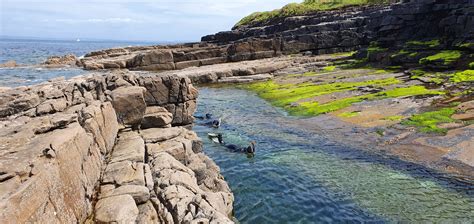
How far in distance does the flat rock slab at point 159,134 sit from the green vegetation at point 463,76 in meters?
42.1

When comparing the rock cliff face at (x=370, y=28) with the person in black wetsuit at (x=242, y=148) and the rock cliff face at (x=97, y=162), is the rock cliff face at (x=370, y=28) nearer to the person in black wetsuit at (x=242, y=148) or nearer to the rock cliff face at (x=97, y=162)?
the person in black wetsuit at (x=242, y=148)

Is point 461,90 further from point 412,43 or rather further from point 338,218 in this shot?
point 338,218

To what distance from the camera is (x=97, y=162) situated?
18.7m

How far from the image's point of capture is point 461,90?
46.6m

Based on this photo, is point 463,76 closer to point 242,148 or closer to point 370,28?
point 242,148

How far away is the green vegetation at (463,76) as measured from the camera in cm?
5087

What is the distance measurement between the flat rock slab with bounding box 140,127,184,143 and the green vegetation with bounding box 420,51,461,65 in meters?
50.1

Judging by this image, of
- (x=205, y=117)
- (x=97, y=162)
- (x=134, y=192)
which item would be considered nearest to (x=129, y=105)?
(x=97, y=162)

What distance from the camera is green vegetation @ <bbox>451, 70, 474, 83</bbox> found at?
50872 mm

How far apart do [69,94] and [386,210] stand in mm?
21608

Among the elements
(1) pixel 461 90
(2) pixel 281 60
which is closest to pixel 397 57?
(1) pixel 461 90

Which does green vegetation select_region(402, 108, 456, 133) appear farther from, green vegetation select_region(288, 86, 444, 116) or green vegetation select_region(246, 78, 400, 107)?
green vegetation select_region(246, 78, 400, 107)

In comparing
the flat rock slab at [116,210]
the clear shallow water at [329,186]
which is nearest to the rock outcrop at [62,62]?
the clear shallow water at [329,186]

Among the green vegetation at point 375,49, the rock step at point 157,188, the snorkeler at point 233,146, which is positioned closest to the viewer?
→ the rock step at point 157,188
